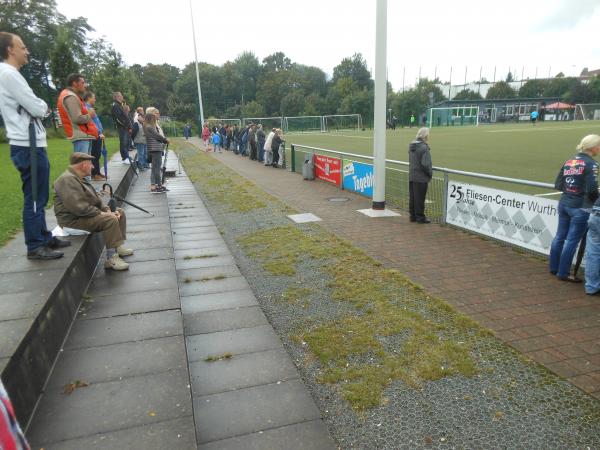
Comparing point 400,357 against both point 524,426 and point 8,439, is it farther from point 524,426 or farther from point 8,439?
point 8,439

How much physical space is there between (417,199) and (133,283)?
5501mm

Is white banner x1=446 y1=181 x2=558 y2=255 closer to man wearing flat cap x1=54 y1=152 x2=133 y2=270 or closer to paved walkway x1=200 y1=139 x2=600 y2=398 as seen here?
paved walkway x1=200 y1=139 x2=600 y2=398

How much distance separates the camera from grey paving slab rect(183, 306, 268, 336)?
418 centimetres

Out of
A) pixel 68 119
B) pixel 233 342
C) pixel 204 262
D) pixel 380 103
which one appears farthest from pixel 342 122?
pixel 233 342

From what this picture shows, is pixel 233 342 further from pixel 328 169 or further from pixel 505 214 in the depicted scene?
pixel 328 169

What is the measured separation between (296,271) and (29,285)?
305 centimetres

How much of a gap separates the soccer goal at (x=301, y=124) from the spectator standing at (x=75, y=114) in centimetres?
4504

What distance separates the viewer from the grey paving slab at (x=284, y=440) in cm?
262

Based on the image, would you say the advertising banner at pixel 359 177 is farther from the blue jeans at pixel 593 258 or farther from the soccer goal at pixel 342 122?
the soccer goal at pixel 342 122

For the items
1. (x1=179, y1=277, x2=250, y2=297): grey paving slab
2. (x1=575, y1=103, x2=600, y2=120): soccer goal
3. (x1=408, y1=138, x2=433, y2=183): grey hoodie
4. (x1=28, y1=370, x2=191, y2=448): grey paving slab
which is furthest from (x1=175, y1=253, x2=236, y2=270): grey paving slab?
(x1=575, y1=103, x2=600, y2=120): soccer goal

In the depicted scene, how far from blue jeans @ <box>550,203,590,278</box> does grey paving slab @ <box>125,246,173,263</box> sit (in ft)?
16.0

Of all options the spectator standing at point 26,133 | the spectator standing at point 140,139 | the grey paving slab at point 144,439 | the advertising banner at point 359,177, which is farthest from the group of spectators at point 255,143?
the grey paving slab at point 144,439

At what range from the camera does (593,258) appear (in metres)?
4.77

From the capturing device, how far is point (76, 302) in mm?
4113
